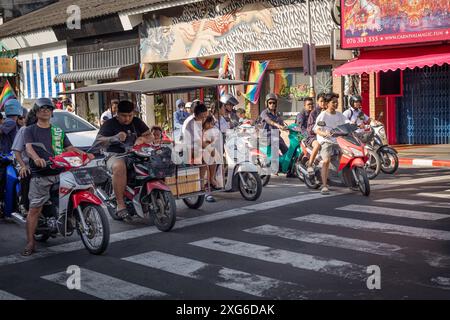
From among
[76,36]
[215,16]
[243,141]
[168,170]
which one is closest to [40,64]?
[76,36]

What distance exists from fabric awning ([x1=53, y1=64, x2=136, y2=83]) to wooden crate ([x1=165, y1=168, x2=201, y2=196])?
19.0 m

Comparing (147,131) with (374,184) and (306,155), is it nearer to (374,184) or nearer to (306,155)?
(306,155)

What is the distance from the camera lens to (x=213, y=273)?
636 centimetres

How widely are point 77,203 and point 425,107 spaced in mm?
14223

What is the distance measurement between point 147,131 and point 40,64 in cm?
2723

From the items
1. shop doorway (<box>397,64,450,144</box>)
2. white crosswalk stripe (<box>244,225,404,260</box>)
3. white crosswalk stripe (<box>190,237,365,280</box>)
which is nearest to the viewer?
white crosswalk stripe (<box>190,237,365,280</box>)

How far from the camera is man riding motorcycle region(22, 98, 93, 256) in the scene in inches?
290

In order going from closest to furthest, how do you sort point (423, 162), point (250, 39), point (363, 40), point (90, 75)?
point (423, 162) < point (363, 40) < point (250, 39) < point (90, 75)

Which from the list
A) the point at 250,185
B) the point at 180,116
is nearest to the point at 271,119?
the point at 250,185

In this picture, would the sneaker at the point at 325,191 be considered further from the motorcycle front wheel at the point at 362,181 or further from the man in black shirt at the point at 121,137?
the man in black shirt at the point at 121,137

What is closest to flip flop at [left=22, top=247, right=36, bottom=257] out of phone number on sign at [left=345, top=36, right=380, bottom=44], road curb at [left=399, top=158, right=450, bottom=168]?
road curb at [left=399, top=158, right=450, bottom=168]

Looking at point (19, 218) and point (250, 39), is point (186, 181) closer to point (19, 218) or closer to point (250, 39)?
point (19, 218)

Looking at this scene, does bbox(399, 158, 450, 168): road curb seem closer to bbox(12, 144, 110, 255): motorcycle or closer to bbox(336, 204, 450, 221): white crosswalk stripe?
bbox(336, 204, 450, 221): white crosswalk stripe
